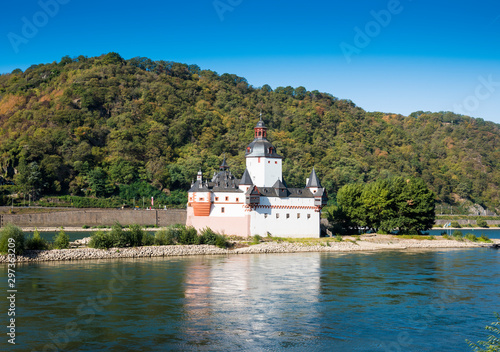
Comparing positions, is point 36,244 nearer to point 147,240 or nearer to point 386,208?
point 147,240

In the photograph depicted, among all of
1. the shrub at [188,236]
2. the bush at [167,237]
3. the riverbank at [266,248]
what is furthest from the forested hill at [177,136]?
the shrub at [188,236]

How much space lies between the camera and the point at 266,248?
5803cm

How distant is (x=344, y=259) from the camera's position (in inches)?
2115

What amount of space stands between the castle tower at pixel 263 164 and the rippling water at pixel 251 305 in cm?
1618

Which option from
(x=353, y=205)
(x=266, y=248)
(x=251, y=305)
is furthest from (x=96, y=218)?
(x=251, y=305)

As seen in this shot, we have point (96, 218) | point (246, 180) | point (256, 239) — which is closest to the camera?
point (256, 239)

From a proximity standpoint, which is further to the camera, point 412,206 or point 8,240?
point 412,206

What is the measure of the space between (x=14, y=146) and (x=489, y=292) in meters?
96.0

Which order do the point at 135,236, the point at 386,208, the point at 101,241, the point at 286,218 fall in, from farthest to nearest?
the point at 386,208 < the point at 286,218 < the point at 135,236 < the point at 101,241

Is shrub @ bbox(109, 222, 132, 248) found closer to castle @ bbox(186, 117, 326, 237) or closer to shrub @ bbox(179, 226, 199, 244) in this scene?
shrub @ bbox(179, 226, 199, 244)

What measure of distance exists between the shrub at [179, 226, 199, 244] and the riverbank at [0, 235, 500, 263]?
1222mm

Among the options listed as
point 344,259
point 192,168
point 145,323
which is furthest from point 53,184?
point 145,323

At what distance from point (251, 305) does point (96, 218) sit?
64460 mm

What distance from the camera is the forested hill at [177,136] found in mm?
113125
